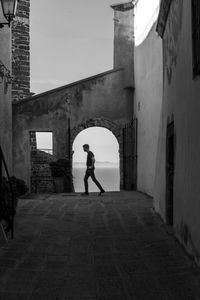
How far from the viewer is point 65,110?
17453mm

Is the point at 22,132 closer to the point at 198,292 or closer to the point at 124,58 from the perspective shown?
the point at 124,58

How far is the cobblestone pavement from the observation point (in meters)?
4.11

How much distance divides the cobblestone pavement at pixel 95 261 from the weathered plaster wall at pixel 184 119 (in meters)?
0.36

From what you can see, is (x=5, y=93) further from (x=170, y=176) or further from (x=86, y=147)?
(x=170, y=176)

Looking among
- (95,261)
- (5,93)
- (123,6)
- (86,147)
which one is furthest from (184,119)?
(123,6)

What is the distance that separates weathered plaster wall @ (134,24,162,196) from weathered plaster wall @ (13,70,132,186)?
1.19 metres

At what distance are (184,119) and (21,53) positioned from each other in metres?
14.4

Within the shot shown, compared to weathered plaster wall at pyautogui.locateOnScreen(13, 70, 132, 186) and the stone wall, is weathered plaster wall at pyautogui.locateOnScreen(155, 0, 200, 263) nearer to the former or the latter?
weathered plaster wall at pyautogui.locateOnScreen(13, 70, 132, 186)

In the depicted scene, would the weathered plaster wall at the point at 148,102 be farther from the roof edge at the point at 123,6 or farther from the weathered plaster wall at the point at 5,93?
the weathered plaster wall at the point at 5,93

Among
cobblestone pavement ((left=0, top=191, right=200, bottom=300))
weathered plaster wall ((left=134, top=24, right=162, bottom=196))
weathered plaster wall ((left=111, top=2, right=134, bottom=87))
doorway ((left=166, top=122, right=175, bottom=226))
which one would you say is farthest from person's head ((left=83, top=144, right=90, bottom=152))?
doorway ((left=166, top=122, right=175, bottom=226))

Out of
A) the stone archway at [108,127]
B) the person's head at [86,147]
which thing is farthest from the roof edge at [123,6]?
the person's head at [86,147]

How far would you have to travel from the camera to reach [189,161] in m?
5.35

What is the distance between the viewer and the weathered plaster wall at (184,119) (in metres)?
4.94

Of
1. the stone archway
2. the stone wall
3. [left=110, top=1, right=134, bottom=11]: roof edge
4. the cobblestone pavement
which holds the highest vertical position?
[left=110, top=1, right=134, bottom=11]: roof edge
